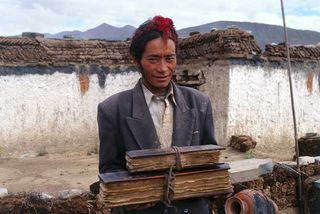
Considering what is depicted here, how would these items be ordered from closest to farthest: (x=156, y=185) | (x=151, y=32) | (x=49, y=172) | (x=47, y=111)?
(x=156, y=185) → (x=151, y=32) → (x=49, y=172) → (x=47, y=111)

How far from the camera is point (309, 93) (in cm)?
1089

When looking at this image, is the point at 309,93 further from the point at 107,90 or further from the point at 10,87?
the point at 10,87

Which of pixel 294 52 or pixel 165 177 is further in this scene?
pixel 294 52

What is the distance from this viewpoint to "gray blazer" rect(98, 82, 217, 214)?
1759mm

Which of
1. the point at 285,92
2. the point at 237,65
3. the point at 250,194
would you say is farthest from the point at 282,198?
the point at 285,92

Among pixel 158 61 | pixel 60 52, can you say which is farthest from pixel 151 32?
pixel 60 52

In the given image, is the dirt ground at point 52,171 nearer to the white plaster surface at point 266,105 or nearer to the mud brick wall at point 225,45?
the white plaster surface at point 266,105

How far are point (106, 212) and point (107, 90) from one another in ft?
25.5

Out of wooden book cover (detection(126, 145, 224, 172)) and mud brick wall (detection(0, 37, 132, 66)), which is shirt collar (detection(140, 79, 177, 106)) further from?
mud brick wall (detection(0, 37, 132, 66))

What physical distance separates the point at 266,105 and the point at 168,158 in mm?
8731

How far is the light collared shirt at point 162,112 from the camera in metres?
1.81

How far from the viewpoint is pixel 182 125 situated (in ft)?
5.86

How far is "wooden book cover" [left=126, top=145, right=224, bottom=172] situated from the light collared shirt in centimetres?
14

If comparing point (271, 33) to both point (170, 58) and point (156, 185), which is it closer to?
point (170, 58)
